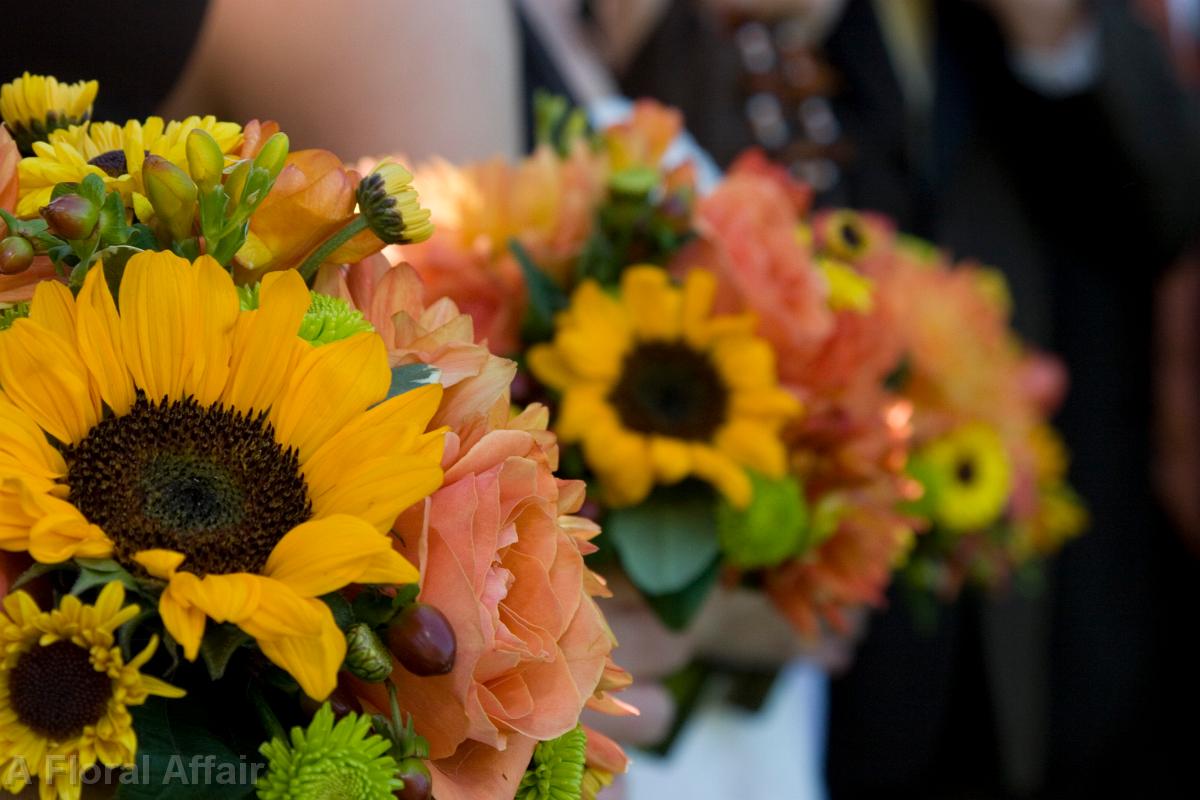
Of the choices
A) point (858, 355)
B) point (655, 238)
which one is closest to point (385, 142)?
point (655, 238)

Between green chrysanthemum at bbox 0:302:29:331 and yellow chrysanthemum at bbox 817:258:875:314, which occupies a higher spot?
green chrysanthemum at bbox 0:302:29:331

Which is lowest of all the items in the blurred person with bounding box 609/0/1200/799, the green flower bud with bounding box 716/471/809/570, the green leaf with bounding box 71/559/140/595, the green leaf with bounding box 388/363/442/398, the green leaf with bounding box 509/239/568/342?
the blurred person with bounding box 609/0/1200/799

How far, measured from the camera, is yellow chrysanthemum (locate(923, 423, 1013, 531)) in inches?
37.6

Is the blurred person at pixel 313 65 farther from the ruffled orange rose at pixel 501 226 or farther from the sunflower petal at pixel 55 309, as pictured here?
the sunflower petal at pixel 55 309

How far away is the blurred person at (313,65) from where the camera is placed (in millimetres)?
478

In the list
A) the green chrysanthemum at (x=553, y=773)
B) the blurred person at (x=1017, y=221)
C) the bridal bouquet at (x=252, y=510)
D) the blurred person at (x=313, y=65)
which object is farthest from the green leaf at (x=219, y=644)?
the blurred person at (x=1017, y=221)

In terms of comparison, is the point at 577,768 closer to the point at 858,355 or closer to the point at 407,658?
the point at 407,658

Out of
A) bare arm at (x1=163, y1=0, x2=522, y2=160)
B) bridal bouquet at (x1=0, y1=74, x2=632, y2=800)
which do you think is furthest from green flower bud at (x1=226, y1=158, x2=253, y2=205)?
bare arm at (x1=163, y1=0, x2=522, y2=160)

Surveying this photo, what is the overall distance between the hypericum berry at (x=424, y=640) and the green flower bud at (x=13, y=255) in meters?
0.13

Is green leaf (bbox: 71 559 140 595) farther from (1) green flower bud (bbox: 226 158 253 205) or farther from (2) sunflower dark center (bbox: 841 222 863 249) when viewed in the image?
(2) sunflower dark center (bbox: 841 222 863 249)

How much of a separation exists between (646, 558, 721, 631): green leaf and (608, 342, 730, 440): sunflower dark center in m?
0.10

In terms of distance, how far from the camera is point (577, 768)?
0.36 m

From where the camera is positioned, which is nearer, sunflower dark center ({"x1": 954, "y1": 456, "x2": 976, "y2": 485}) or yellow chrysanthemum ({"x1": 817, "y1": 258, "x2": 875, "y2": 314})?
yellow chrysanthemum ({"x1": 817, "y1": 258, "x2": 875, "y2": 314})

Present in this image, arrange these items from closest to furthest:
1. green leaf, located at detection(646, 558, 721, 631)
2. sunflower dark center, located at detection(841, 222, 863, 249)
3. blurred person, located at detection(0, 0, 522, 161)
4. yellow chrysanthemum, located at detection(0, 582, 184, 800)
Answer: yellow chrysanthemum, located at detection(0, 582, 184, 800) < blurred person, located at detection(0, 0, 522, 161) < green leaf, located at detection(646, 558, 721, 631) < sunflower dark center, located at detection(841, 222, 863, 249)
